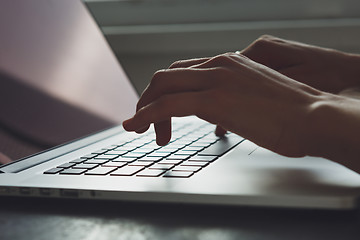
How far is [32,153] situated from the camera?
0.60 meters

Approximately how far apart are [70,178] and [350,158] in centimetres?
25

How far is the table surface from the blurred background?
0.91m

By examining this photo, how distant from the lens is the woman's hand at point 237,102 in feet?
1.49

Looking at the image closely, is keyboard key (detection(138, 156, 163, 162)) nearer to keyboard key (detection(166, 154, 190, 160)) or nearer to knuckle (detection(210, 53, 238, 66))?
keyboard key (detection(166, 154, 190, 160))

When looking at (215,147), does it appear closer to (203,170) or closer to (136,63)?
(203,170)

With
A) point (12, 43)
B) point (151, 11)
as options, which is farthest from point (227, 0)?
point (12, 43)

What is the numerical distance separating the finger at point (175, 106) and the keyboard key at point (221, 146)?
0.28 feet

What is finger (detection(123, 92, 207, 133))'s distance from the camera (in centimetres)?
48

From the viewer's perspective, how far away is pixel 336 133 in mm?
429

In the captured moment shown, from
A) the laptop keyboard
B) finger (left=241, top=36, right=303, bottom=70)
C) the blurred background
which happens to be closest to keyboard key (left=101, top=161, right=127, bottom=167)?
the laptop keyboard

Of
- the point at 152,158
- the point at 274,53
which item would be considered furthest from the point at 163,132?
the point at 274,53

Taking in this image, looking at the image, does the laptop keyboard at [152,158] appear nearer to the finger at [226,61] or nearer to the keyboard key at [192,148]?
the keyboard key at [192,148]

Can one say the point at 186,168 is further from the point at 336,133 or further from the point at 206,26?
the point at 206,26

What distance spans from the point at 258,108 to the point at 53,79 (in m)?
0.38
